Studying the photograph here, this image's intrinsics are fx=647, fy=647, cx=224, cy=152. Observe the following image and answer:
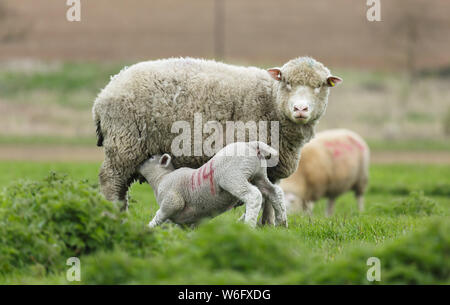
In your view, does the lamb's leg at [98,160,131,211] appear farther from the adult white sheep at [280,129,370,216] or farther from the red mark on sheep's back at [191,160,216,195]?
the adult white sheep at [280,129,370,216]

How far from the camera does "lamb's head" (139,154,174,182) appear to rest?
24.5 feet

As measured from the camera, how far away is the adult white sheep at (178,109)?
759 cm

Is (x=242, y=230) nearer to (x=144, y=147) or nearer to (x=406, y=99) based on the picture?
(x=144, y=147)

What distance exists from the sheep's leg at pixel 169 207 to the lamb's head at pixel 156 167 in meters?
0.56

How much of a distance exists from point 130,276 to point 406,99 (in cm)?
2814

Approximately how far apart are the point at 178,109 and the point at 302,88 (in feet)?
4.85

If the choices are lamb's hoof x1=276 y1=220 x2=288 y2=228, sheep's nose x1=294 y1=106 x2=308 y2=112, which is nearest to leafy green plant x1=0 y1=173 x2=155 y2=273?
lamb's hoof x1=276 y1=220 x2=288 y2=228

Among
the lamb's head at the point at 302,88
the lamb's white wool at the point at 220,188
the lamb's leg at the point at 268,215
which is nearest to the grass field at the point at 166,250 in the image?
the lamb's white wool at the point at 220,188

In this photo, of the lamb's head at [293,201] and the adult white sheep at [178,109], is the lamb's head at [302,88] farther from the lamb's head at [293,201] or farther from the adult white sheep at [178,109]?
the lamb's head at [293,201]

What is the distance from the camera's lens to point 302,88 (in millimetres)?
7301

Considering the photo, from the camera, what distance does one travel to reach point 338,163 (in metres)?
13.5

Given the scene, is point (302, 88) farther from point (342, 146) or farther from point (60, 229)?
point (342, 146)

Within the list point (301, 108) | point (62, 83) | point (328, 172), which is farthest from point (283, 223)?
point (62, 83)

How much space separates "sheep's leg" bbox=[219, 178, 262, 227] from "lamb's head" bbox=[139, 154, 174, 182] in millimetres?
1024
